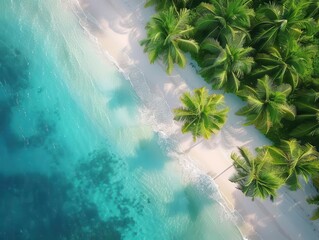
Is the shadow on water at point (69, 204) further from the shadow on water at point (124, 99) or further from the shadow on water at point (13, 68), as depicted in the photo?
the shadow on water at point (13, 68)

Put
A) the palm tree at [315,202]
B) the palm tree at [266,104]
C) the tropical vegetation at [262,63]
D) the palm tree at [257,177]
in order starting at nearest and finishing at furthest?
the palm tree at [257,177] < the tropical vegetation at [262,63] < the palm tree at [266,104] < the palm tree at [315,202]

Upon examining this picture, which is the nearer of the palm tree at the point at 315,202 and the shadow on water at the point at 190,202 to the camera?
the palm tree at the point at 315,202

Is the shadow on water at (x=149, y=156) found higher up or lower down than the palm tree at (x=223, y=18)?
lower down

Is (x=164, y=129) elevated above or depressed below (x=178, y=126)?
above

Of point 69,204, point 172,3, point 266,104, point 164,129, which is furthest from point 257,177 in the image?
point 69,204

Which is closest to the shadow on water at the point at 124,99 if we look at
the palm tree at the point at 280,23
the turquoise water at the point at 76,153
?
the turquoise water at the point at 76,153

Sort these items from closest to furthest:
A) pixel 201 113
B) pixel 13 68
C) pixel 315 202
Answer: pixel 201 113 → pixel 315 202 → pixel 13 68

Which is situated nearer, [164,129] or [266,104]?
[266,104]

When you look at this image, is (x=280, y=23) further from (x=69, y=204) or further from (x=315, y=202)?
(x=69, y=204)

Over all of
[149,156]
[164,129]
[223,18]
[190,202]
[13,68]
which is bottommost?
[190,202]
